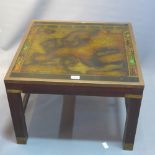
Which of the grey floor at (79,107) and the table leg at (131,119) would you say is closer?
the table leg at (131,119)

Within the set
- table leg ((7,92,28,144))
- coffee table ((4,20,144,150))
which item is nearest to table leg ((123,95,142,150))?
coffee table ((4,20,144,150))

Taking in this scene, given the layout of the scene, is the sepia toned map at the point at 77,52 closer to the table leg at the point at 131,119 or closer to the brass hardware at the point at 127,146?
the table leg at the point at 131,119

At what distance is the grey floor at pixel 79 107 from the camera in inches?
55.2

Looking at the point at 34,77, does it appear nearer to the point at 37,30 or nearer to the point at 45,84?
the point at 45,84

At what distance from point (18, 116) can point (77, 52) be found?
1.23ft

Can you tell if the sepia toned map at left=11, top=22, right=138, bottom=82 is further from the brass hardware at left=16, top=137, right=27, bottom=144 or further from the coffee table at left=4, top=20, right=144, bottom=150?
the brass hardware at left=16, top=137, right=27, bottom=144

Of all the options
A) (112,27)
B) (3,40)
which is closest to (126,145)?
(112,27)

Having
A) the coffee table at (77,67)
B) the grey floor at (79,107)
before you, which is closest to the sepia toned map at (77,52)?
the coffee table at (77,67)

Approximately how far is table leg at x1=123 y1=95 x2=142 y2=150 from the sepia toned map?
3.2 inches

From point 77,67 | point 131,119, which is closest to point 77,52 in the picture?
point 77,67

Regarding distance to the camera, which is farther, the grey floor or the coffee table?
the grey floor

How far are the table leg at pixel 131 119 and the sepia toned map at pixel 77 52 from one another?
0.08 m

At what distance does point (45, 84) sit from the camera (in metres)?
1.21

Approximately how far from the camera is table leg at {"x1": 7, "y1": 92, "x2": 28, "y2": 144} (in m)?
1.25
